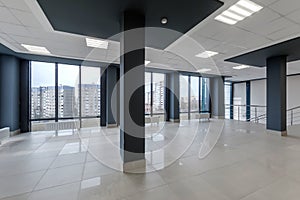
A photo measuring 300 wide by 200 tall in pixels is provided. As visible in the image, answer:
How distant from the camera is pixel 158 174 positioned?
9.25 ft

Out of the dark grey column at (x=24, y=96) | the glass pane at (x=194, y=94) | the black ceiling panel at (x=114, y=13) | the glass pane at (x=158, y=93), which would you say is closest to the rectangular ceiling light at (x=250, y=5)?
the black ceiling panel at (x=114, y=13)

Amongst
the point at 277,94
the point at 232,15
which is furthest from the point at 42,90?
the point at 277,94

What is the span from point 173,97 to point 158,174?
7.04m

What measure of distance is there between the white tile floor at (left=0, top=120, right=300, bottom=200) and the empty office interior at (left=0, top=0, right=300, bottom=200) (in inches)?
0.8

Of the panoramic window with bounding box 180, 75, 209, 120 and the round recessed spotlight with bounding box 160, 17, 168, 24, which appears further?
the panoramic window with bounding box 180, 75, 209, 120

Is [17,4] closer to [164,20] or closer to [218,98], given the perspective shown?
[164,20]

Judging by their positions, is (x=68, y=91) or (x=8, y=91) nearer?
(x=8, y=91)

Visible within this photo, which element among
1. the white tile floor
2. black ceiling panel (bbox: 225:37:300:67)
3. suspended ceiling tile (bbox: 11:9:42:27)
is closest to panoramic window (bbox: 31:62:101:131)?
the white tile floor

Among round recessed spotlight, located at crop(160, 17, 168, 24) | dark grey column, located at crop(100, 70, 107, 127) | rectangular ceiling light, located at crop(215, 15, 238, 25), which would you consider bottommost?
dark grey column, located at crop(100, 70, 107, 127)

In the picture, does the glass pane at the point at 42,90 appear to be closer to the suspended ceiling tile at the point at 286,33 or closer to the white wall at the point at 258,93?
the suspended ceiling tile at the point at 286,33

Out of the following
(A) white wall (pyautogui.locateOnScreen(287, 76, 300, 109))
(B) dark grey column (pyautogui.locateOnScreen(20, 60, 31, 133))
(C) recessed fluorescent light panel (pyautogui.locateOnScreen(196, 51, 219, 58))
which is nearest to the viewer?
(C) recessed fluorescent light panel (pyautogui.locateOnScreen(196, 51, 219, 58))

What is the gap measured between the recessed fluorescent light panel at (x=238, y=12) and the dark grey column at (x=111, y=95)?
555 cm

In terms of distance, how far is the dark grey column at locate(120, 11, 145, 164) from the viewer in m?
2.98

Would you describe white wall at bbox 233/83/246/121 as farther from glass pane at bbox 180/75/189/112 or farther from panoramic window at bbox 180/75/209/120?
glass pane at bbox 180/75/189/112
